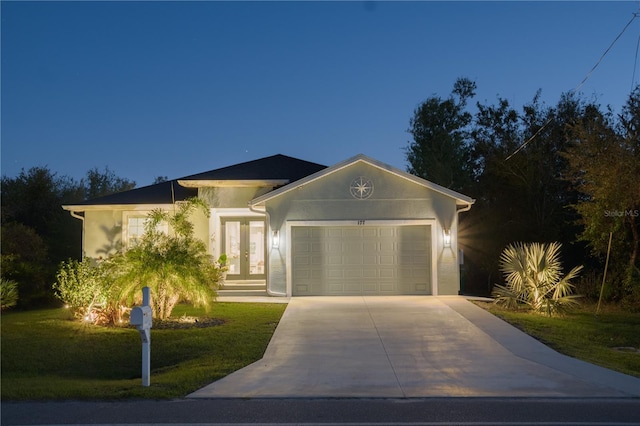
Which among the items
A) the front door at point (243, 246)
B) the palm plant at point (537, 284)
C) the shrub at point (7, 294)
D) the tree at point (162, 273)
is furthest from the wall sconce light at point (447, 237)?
the shrub at point (7, 294)

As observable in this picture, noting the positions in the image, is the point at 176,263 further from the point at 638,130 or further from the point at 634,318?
the point at 638,130

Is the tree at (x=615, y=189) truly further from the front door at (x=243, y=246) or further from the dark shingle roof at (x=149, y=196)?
the dark shingle roof at (x=149, y=196)

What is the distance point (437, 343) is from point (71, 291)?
825 cm

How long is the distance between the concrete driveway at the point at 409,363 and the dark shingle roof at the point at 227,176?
21.5 ft

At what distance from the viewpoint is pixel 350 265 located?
18.8 m

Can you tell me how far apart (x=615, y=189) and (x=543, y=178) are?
9.53 meters

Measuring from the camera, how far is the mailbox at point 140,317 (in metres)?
8.39

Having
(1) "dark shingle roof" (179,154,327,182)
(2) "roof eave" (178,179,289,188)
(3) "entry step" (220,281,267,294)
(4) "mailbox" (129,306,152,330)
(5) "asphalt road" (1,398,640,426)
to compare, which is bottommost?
(5) "asphalt road" (1,398,640,426)

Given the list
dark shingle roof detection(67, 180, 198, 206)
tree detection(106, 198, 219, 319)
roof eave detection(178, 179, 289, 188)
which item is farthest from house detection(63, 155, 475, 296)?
tree detection(106, 198, 219, 319)

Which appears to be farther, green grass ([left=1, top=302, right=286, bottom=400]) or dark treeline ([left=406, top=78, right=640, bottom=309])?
dark treeline ([left=406, top=78, right=640, bottom=309])

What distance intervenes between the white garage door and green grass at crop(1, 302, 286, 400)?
367cm

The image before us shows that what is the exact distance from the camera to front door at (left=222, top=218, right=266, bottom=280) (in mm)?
20141

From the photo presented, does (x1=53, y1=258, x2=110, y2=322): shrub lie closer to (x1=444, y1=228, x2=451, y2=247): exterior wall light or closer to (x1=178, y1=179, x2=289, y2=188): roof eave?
(x1=178, y1=179, x2=289, y2=188): roof eave

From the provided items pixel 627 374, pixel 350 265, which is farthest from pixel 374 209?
pixel 627 374
